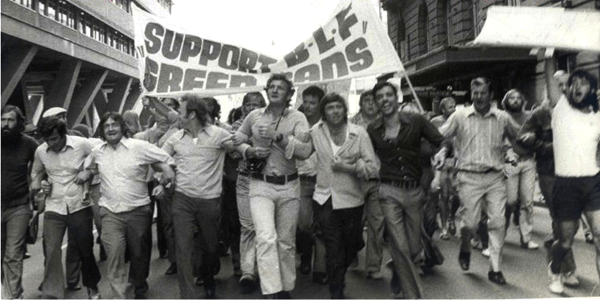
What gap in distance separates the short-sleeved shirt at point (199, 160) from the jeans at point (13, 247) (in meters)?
1.51

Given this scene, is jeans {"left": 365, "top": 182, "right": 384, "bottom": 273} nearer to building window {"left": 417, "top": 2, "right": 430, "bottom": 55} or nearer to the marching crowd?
the marching crowd

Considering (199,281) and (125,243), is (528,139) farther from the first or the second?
(125,243)

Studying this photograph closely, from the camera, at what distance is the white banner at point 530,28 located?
5.01 meters

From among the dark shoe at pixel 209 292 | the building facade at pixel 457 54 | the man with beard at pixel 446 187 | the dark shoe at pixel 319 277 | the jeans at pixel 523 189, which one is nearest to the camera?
the dark shoe at pixel 209 292

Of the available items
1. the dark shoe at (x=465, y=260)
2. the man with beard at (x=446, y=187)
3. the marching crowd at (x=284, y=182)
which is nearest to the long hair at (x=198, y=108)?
the marching crowd at (x=284, y=182)

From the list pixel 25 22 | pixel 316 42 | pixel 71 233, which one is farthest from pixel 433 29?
pixel 71 233

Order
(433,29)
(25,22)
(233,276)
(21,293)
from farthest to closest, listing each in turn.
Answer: (433,29) → (25,22) → (233,276) → (21,293)

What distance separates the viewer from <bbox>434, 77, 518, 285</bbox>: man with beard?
5332 millimetres

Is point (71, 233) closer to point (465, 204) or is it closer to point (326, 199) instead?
point (326, 199)

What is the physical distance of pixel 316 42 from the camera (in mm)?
5770

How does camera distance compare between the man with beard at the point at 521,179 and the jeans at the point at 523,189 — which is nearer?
the man with beard at the point at 521,179

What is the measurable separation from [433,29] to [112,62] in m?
19.0

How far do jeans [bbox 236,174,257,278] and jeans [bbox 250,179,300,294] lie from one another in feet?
1.97

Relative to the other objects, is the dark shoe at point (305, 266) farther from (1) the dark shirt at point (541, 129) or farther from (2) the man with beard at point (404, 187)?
(1) the dark shirt at point (541, 129)
